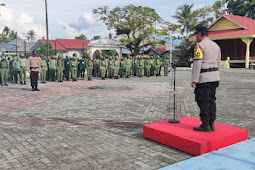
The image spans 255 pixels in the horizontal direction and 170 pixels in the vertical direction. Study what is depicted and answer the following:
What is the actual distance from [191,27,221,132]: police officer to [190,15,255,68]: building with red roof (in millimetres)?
26671

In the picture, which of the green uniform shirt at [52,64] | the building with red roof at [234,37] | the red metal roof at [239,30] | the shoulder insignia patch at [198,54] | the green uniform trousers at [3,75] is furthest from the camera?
the building with red roof at [234,37]

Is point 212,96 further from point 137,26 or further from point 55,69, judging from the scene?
point 137,26

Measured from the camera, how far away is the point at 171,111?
698cm

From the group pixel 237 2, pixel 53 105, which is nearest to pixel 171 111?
pixel 53 105

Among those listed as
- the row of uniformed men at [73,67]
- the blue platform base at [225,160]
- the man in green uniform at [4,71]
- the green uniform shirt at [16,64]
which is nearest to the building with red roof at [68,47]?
the row of uniformed men at [73,67]

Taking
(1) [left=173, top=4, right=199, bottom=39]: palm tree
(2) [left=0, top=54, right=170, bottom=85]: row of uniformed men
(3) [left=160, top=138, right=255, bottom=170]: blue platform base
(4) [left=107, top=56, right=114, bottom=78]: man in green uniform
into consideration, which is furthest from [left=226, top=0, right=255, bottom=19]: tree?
(3) [left=160, top=138, right=255, bottom=170]: blue platform base

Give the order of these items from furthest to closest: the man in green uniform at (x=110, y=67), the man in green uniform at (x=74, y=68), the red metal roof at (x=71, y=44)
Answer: the red metal roof at (x=71, y=44), the man in green uniform at (x=110, y=67), the man in green uniform at (x=74, y=68)

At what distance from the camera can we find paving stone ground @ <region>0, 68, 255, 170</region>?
3.62 m

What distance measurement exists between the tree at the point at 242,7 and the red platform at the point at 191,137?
38108 mm

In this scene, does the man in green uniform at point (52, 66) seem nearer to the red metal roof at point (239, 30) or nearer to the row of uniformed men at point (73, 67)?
the row of uniformed men at point (73, 67)

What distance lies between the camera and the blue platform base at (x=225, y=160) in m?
3.23

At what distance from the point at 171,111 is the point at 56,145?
142 inches

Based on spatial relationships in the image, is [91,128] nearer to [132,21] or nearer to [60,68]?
[60,68]

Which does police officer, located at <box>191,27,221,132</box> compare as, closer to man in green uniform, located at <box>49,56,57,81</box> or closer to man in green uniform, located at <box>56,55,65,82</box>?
man in green uniform, located at <box>56,55,65,82</box>
